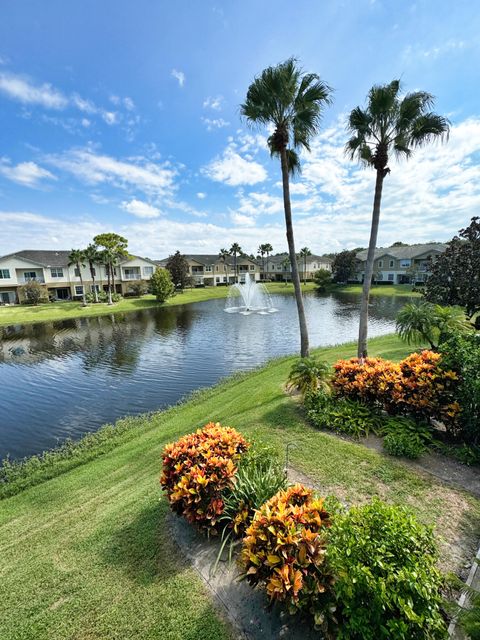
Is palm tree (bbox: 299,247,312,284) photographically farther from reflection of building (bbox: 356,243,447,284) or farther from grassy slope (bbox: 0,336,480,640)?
grassy slope (bbox: 0,336,480,640)

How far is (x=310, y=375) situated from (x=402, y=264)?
6440 centimetres

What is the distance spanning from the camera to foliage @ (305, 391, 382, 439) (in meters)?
7.09

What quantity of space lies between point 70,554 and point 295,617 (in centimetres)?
368

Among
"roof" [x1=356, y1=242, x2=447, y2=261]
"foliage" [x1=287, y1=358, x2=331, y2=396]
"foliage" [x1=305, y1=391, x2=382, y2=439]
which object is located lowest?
"foliage" [x1=305, y1=391, x2=382, y2=439]

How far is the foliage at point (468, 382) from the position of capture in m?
5.79

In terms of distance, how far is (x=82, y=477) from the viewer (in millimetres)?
8422

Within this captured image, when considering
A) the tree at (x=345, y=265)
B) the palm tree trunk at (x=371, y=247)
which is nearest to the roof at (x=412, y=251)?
the tree at (x=345, y=265)

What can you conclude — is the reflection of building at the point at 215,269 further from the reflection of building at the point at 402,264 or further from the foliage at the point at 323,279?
the reflection of building at the point at 402,264

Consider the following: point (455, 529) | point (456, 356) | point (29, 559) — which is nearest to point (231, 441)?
point (455, 529)

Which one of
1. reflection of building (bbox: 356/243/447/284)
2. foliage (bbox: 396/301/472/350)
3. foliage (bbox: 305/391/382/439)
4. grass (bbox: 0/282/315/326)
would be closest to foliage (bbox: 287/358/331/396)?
foliage (bbox: 305/391/382/439)

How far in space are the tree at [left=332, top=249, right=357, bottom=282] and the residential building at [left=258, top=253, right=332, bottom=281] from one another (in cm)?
1715

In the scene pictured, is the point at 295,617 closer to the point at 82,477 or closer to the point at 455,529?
the point at 455,529

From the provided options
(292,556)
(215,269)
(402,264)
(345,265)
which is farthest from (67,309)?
(402,264)

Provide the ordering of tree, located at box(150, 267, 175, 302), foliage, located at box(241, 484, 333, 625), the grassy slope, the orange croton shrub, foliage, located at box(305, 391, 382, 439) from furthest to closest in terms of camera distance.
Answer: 1. tree, located at box(150, 267, 175, 302)
2. foliage, located at box(305, 391, 382, 439)
3. the orange croton shrub
4. the grassy slope
5. foliage, located at box(241, 484, 333, 625)
